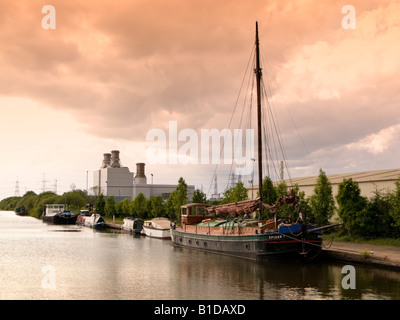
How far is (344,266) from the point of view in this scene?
3228cm

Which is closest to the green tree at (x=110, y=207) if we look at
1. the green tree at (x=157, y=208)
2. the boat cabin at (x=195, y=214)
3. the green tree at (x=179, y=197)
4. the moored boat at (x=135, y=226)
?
the green tree at (x=157, y=208)

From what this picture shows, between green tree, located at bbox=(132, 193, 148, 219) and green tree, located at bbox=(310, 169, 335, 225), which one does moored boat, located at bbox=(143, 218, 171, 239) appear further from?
green tree, located at bbox=(132, 193, 148, 219)

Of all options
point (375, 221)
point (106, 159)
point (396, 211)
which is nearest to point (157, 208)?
point (375, 221)

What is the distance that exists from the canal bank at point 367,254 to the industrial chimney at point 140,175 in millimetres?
145247

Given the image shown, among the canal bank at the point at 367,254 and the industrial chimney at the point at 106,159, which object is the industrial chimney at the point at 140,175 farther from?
the canal bank at the point at 367,254

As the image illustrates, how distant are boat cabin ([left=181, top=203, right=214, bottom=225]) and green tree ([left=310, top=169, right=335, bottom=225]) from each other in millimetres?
13344

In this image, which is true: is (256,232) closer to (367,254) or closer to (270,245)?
(270,245)

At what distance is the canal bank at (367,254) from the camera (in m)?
A: 29.8

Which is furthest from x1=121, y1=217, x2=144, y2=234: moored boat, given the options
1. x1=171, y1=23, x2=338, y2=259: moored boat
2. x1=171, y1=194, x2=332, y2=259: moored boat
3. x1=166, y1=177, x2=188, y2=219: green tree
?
x1=171, y1=194, x2=332, y2=259: moored boat

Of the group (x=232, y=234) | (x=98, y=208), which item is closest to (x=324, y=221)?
(x=232, y=234)

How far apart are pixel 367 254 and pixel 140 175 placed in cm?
15466

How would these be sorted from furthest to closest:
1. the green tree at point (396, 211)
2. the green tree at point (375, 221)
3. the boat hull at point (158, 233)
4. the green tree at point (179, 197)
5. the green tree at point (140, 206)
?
the green tree at point (140, 206)
the green tree at point (179, 197)
the boat hull at point (158, 233)
the green tree at point (375, 221)
the green tree at point (396, 211)

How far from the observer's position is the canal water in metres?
24.4
